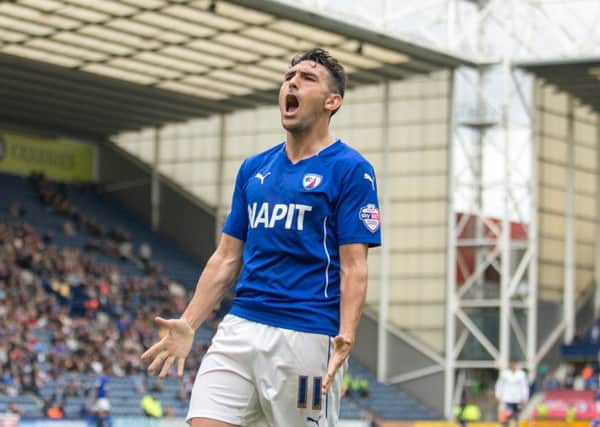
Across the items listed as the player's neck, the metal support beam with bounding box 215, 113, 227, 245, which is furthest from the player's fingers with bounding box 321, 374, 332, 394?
the metal support beam with bounding box 215, 113, 227, 245

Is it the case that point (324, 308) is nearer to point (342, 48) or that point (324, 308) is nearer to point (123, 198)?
point (342, 48)

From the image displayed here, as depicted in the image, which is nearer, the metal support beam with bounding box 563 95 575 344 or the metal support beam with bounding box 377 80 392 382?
the metal support beam with bounding box 377 80 392 382

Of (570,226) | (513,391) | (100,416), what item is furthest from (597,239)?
(100,416)

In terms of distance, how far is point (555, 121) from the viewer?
47.5 m

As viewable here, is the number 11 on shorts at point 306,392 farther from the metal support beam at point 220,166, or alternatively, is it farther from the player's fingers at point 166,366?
the metal support beam at point 220,166

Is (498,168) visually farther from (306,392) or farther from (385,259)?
(306,392)

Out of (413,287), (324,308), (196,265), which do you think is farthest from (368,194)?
(196,265)

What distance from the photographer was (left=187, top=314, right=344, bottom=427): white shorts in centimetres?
647

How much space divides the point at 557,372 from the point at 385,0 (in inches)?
564

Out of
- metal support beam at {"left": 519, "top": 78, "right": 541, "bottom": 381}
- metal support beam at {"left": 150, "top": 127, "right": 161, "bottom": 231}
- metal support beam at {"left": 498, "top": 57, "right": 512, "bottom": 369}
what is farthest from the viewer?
metal support beam at {"left": 150, "top": 127, "right": 161, "bottom": 231}

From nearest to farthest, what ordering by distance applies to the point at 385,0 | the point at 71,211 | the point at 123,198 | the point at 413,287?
the point at 385,0
the point at 413,287
the point at 71,211
the point at 123,198

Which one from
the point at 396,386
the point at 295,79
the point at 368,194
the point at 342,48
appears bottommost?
the point at 396,386

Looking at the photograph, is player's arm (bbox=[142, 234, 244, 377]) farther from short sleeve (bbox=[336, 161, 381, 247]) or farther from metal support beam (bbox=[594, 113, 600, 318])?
metal support beam (bbox=[594, 113, 600, 318])

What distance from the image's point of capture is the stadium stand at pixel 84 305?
36.5 meters
